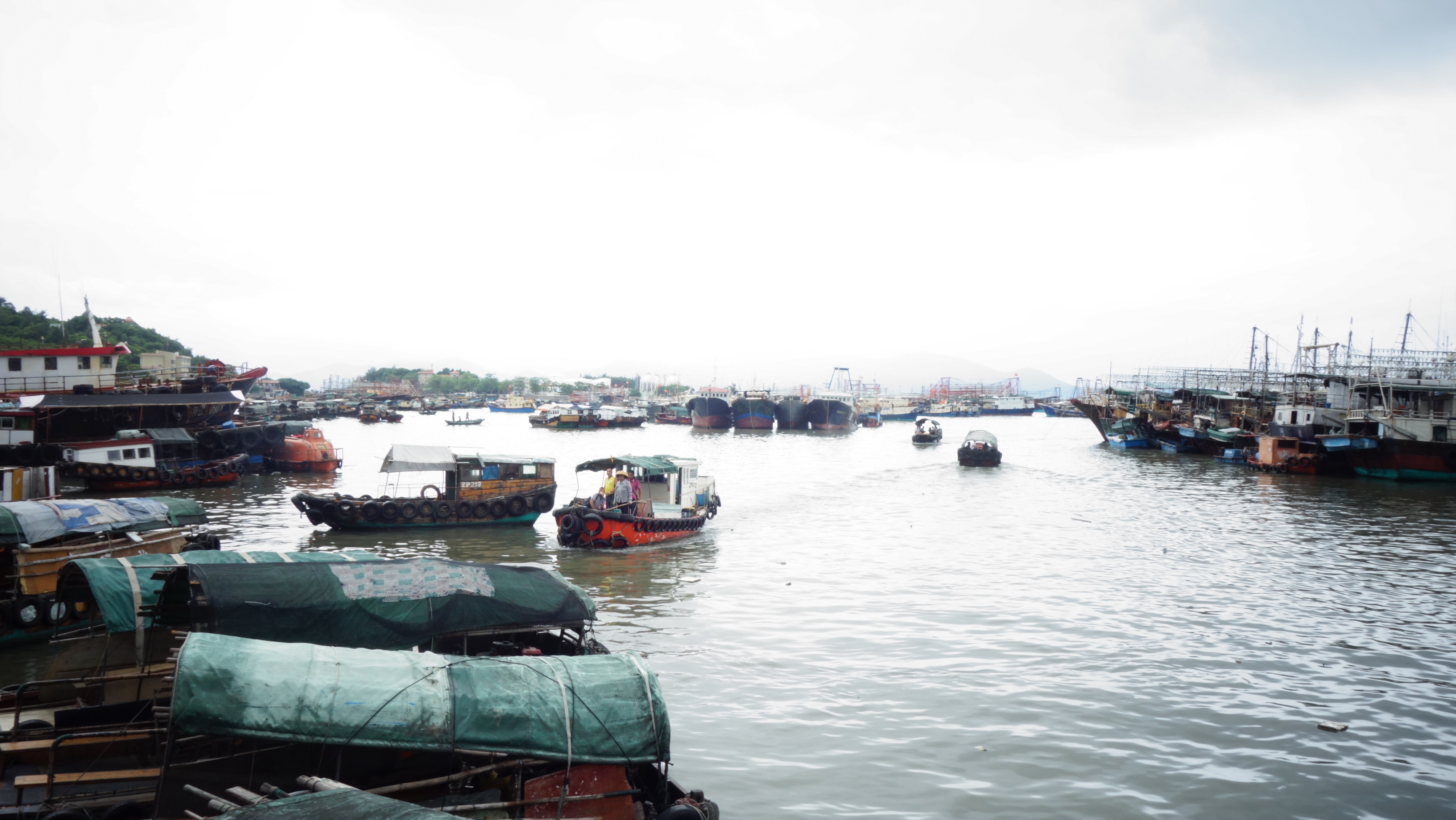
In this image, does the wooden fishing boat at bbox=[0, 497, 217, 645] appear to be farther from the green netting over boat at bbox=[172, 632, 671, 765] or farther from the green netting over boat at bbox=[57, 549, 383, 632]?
the green netting over boat at bbox=[172, 632, 671, 765]

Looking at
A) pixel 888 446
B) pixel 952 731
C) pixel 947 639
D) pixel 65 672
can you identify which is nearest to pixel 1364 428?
pixel 888 446

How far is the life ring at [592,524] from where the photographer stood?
20391 mm

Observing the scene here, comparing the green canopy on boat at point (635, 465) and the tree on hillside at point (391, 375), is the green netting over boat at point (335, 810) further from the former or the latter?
the tree on hillside at point (391, 375)

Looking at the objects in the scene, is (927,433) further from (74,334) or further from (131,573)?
(74,334)

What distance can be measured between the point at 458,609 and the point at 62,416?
3088cm

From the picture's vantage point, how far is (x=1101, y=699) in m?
11.1

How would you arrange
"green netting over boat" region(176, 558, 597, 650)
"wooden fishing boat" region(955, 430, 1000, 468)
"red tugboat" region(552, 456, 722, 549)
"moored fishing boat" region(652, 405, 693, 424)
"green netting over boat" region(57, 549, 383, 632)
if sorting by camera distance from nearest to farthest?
"green netting over boat" region(176, 558, 597, 650) < "green netting over boat" region(57, 549, 383, 632) < "red tugboat" region(552, 456, 722, 549) < "wooden fishing boat" region(955, 430, 1000, 468) < "moored fishing boat" region(652, 405, 693, 424)

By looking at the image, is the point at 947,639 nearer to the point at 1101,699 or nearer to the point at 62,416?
the point at 1101,699

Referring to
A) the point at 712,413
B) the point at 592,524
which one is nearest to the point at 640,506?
the point at 592,524

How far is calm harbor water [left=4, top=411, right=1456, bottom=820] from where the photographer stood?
8891 mm

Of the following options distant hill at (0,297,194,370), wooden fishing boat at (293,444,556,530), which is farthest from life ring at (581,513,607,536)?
distant hill at (0,297,194,370)

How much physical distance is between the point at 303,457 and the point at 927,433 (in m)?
44.8

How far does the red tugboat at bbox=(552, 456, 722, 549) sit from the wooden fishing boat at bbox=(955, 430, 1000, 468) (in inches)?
877

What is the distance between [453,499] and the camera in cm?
2350
